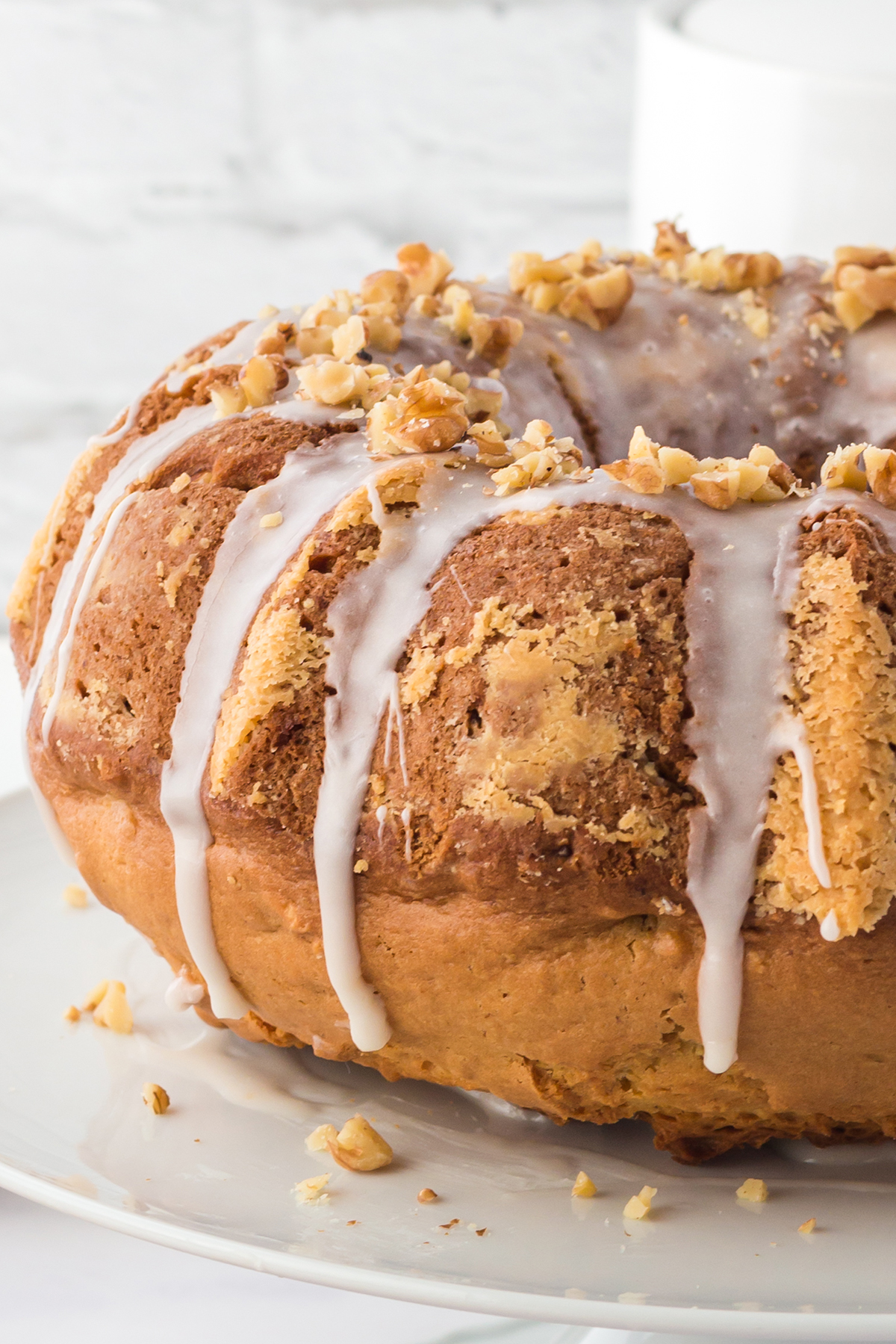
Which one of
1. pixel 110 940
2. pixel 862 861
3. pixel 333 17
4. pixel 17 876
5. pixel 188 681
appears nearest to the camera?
pixel 862 861

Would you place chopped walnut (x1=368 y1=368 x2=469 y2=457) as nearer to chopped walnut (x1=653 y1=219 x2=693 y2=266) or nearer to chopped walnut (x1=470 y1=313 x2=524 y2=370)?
chopped walnut (x1=470 y1=313 x2=524 y2=370)

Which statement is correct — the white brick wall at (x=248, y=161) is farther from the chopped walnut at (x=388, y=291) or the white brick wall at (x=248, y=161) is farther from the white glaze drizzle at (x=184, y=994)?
the white glaze drizzle at (x=184, y=994)

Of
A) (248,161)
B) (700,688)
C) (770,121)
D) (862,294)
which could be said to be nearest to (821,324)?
(862,294)

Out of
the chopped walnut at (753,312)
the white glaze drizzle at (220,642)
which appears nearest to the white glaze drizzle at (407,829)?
the white glaze drizzle at (220,642)

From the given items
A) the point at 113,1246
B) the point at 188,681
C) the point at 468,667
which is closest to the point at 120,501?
the point at 188,681

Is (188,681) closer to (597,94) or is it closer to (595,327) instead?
(595,327)

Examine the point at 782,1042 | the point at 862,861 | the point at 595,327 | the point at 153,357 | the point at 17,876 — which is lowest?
the point at 153,357
